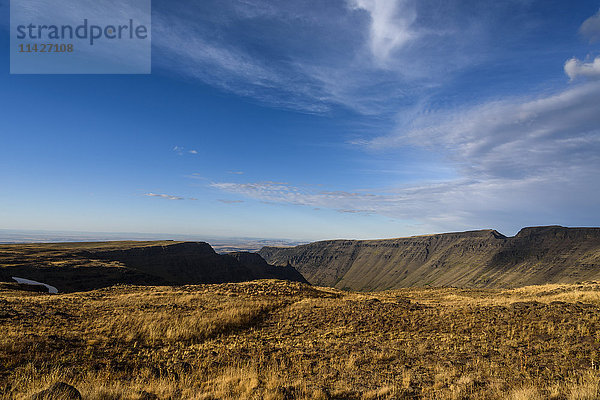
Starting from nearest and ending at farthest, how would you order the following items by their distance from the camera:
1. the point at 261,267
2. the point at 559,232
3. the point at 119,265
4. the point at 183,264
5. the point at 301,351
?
the point at 301,351 → the point at 119,265 → the point at 183,264 → the point at 261,267 → the point at 559,232

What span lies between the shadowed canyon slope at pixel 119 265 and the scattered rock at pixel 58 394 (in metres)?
64.6

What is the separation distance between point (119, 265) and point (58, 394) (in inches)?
3307

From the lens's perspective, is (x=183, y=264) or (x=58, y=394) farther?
(x=183, y=264)

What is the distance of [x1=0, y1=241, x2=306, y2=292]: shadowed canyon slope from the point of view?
204ft

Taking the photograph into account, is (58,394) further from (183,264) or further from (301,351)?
(183,264)

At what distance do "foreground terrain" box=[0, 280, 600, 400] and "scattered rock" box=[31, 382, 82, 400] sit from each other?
12.5 inches

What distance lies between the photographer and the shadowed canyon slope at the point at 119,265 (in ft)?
204

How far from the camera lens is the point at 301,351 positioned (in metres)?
12.9

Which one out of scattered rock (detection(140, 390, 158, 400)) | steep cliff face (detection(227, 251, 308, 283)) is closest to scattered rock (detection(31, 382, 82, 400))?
scattered rock (detection(140, 390, 158, 400))

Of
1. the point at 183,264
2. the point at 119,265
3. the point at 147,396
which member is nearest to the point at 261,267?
the point at 183,264

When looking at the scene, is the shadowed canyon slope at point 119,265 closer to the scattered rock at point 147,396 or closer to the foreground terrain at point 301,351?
the foreground terrain at point 301,351

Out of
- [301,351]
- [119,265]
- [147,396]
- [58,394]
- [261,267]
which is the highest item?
[58,394]

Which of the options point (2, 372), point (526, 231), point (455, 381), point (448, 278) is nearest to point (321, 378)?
point (455, 381)

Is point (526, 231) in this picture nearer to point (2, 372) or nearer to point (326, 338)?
point (326, 338)
